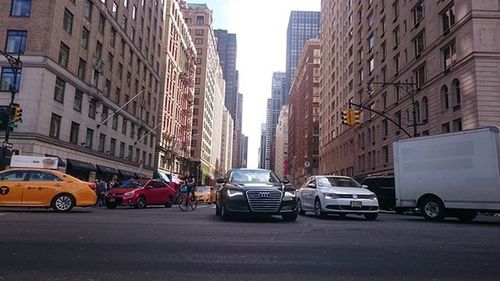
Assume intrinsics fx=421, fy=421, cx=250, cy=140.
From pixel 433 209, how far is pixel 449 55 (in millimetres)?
20202

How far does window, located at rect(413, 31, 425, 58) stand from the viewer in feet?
117

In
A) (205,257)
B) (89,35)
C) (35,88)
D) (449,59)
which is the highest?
(89,35)

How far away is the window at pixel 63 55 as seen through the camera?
31234mm

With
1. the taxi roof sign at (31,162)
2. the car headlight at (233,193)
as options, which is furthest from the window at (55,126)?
the car headlight at (233,193)

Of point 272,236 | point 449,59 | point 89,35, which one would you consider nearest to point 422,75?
point 449,59

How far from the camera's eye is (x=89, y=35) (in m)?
35.9

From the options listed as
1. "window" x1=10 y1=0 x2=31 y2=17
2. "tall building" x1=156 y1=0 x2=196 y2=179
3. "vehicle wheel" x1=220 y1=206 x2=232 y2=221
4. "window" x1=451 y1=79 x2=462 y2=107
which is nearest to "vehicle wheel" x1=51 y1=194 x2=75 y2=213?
"vehicle wheel" x1=220 y1=206 x2=232 y2=221

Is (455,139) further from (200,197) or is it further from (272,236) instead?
(200,197)

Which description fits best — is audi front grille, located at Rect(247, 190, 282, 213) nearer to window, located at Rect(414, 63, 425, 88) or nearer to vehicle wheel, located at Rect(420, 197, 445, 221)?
vehicle wheel, located at Rect(420, 197, 445, 221)

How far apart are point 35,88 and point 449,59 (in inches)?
1157

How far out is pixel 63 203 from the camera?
49.3 feet

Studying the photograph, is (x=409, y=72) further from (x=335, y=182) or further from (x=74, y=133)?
(x=74, y=133)

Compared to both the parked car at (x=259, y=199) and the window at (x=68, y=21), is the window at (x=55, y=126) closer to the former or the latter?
the window at (x=68, y=21)

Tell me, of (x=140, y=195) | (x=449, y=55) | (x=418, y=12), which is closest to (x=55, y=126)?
(x=140, y=195)
